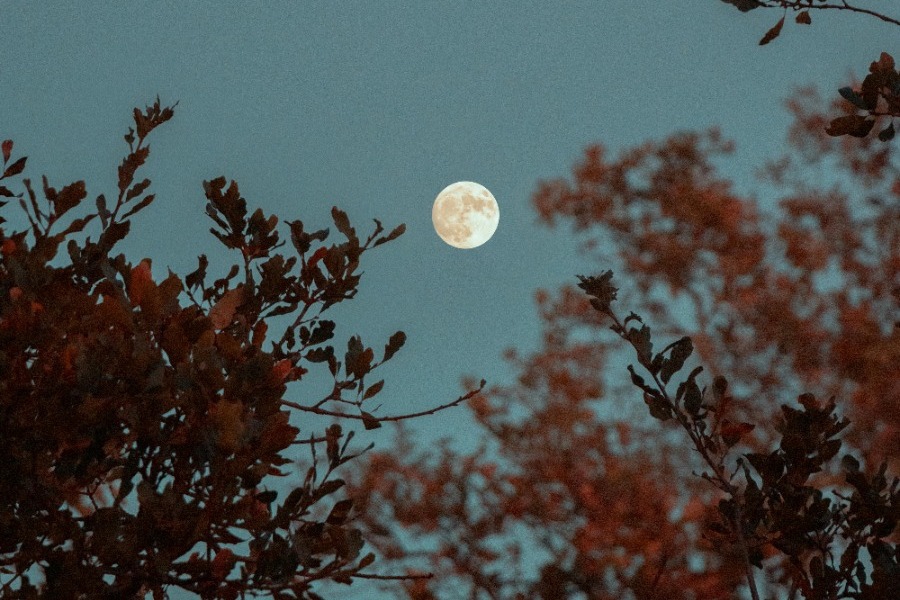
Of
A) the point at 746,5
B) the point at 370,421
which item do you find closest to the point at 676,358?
the point at 370,421

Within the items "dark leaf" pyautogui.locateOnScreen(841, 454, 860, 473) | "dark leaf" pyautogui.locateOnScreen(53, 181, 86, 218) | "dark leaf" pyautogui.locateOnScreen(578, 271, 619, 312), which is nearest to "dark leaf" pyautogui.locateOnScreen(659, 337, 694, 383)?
"dark leaf" pyautogui.locateOnScreen(578, 271, 619, 312)

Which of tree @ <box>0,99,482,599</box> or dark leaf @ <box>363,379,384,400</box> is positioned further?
dark leaf @ <box>363,379,384,400</box>

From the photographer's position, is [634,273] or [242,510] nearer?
[242,510]

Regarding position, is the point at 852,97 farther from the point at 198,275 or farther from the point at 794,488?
the point at 198,275

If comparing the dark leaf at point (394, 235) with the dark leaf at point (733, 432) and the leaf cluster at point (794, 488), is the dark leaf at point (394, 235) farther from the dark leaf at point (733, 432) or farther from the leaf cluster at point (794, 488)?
the dark leaf at point (733, 432)

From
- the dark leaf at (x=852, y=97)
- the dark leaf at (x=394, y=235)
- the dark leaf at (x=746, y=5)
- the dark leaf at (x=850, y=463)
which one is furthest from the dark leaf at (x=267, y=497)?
the dark leaf at (x=746, y=5)

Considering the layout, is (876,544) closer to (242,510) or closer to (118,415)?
(242,510)

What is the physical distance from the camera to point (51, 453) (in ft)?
5.68

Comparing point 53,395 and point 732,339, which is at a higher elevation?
point 732,339

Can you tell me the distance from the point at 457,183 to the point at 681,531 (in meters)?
6.69

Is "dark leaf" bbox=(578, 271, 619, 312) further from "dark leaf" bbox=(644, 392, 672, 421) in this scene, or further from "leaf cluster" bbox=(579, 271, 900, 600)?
"dark leaf" bbox=(644, 392, 672, 421)

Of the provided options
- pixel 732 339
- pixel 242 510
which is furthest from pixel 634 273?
pixel 242 510

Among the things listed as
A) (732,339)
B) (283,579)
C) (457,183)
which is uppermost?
(457,183)

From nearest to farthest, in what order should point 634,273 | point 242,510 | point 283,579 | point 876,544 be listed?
1. point 283,579
2. point 242,510
3. point 876,544
4. point 634,273
